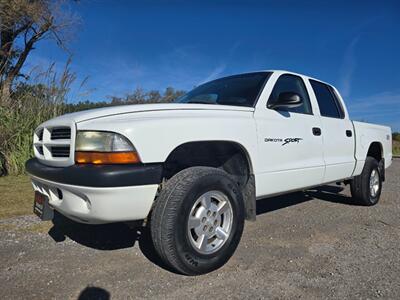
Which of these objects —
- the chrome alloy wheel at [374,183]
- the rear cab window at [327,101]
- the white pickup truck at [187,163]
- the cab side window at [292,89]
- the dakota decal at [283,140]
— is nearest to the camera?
the white pickup truck at [187,163]

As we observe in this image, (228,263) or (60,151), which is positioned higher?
(60,151)

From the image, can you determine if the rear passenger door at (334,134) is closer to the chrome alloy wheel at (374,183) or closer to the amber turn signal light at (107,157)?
the chrome alloy wheel at (374,183)

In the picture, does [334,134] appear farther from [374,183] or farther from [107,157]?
[107,157]

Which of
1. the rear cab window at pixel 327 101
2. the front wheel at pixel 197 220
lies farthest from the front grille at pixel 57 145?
the rear cab window at pixel 327 101

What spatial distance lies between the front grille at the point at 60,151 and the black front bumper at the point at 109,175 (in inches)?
5.8

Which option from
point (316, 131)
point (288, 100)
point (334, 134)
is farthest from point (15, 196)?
point (334, 134)

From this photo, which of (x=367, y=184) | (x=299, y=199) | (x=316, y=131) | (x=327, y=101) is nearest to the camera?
(x=316, y=131)

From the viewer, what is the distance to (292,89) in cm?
416

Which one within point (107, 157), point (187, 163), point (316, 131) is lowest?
point (187, 163)

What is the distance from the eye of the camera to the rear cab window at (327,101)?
4513 millimetres

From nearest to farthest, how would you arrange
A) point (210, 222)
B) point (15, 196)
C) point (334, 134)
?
1. point (210, 222)
2. point (334, 134)
3. point (15, 196)

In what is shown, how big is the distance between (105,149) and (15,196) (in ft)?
12.8

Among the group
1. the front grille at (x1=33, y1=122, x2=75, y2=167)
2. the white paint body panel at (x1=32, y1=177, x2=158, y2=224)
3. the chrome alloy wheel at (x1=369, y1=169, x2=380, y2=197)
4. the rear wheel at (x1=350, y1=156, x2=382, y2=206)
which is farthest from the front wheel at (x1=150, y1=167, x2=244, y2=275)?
the chrome alloy wheel at (x1=369, y1=169, x2=380, y2=197)

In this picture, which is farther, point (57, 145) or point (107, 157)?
point (57, 145)
